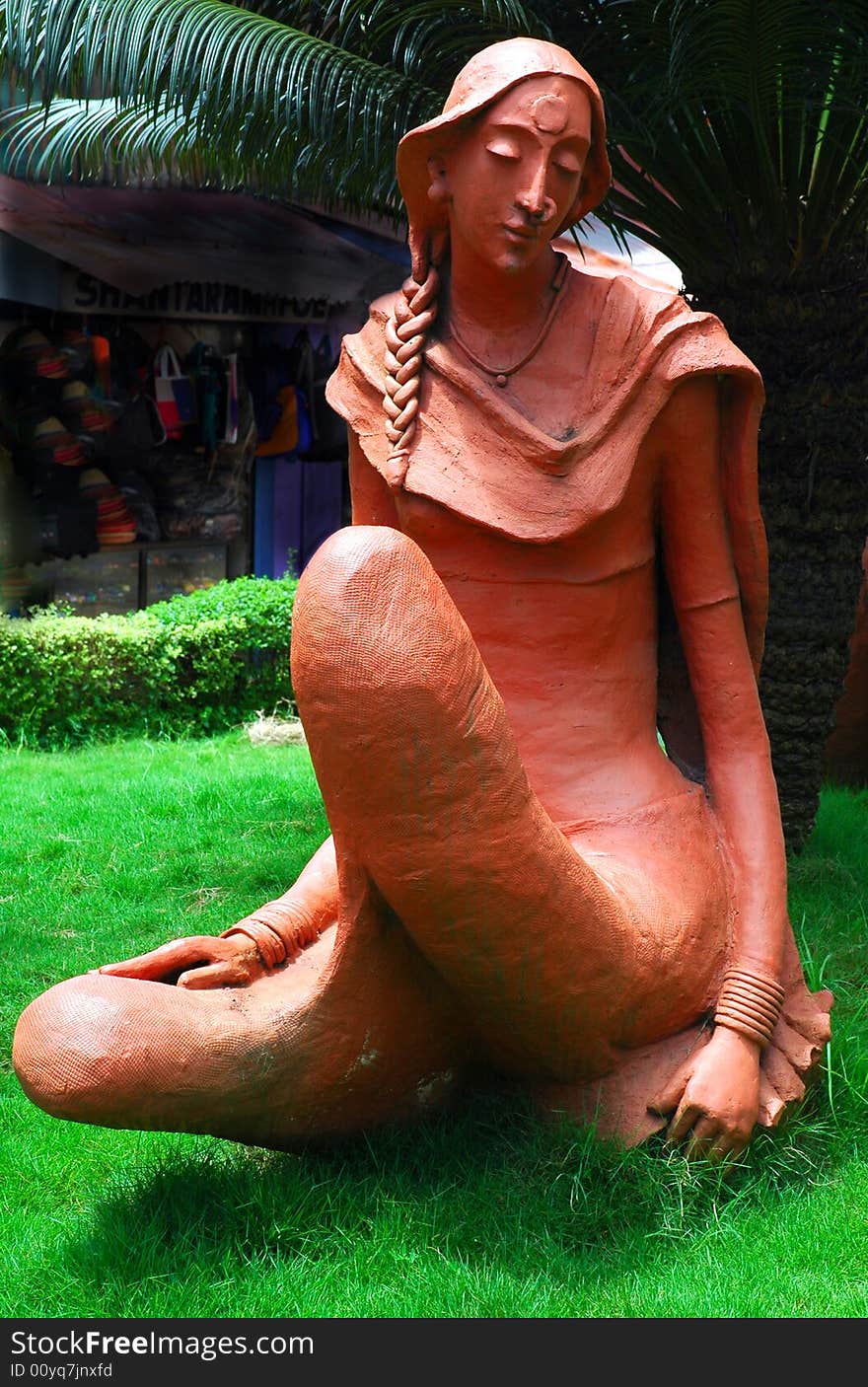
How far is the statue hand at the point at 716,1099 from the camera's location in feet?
8.98

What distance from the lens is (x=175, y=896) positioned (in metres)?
5.20

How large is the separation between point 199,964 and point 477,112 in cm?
162

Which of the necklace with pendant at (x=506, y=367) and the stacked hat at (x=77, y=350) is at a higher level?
the necklace with pendant at (x=506, y=367)

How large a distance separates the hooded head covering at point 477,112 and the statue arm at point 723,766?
44cm

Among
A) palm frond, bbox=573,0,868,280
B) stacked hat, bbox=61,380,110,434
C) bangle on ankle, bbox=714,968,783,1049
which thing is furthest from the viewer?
stacked hat, bbox=61,380,110,434

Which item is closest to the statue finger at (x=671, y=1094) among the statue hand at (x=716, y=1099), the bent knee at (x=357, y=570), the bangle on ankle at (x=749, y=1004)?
the statue hand at (x=716, y=1099)

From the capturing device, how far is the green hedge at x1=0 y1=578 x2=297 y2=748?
775cm

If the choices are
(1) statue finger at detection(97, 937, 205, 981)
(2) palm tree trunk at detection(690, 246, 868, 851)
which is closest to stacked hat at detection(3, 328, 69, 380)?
(2) palm tree trunk at detection(690, 246, 868, 851)

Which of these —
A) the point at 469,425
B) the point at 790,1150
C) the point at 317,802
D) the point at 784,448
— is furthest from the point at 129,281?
the point at 790,1150

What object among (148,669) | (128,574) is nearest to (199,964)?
(148,669)

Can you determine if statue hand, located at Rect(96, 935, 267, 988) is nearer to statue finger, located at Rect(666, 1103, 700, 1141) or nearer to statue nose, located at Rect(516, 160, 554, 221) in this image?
statue finger, located at Rect(666, 1103, 700, 1141)

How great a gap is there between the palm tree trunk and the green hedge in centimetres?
372

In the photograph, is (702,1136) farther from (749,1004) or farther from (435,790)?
(435,790)

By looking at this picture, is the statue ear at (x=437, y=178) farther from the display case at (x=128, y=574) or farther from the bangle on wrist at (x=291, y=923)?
the display case at (x=128, y=574)
